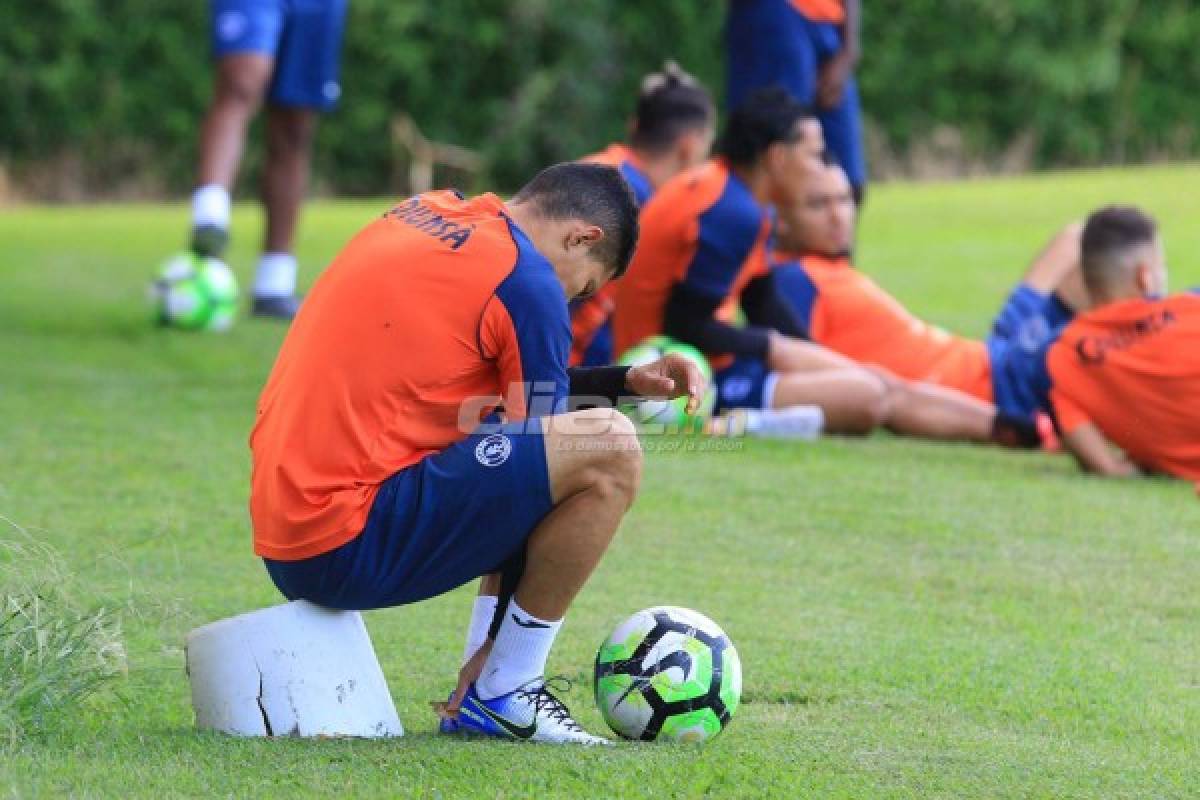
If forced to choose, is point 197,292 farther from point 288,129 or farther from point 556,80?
point 556,80

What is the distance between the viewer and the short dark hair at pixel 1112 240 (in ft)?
23.4

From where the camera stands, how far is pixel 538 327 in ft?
11.9

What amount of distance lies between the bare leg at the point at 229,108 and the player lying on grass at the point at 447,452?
205 inches

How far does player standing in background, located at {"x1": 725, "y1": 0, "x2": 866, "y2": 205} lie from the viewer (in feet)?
29.1

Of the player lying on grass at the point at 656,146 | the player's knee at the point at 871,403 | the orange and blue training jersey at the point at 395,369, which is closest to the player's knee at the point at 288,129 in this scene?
the player lying on grass at the point at 656,146

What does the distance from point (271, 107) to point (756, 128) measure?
2.94 m

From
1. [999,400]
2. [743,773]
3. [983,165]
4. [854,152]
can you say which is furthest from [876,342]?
[983,165]

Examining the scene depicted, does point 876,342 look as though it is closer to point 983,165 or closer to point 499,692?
point 499,692

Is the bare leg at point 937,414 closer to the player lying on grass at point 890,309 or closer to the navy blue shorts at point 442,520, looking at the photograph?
the player lying on grass at point 890,309

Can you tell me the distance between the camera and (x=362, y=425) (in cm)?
363

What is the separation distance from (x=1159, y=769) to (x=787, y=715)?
76 cm

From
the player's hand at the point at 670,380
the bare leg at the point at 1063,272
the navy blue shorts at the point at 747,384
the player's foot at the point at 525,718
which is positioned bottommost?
the navy blue shorts at the point at 747,384

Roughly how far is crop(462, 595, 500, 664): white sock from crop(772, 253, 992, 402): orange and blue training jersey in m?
4.16

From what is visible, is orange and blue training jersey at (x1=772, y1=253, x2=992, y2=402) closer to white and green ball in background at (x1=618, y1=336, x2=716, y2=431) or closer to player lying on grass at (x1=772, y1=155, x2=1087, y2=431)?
player lying on grass at (x1=772, y1=155, x2=1087, y2=431)
